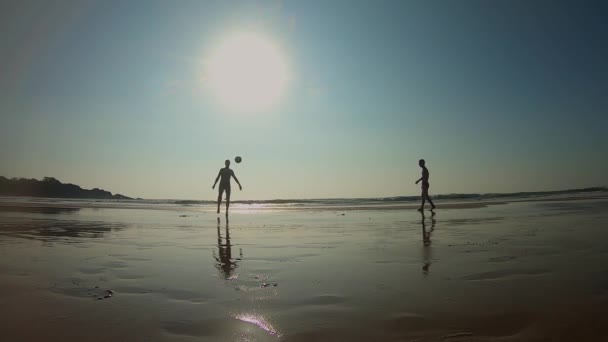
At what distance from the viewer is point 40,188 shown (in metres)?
52.3

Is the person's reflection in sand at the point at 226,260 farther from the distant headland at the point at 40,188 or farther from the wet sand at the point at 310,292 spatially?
the distant headland at the point at 40,188

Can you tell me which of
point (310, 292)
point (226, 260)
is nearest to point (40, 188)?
point (226, 260)

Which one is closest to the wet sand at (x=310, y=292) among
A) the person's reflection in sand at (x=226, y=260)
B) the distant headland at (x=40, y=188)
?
the person's reflection in sand at (x=226, y=260)

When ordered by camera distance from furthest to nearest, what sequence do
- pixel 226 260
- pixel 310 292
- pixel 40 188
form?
pixel 40 188 → pixel 226 260 → pixel 310 292

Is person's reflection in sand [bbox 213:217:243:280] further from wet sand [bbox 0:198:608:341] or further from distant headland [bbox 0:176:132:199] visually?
distant headland [bbox 0:176:132:199]

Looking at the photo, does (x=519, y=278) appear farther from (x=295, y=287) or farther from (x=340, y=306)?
(x=295, y=287)

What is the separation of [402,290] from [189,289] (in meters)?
1.80

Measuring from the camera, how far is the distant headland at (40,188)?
48.5 meters

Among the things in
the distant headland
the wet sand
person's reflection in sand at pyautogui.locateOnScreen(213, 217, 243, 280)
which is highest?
the distant headland

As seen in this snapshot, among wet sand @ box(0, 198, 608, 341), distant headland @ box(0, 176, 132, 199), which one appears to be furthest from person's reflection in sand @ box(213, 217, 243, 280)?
distant headland @ box(0, 176, 132, 199)

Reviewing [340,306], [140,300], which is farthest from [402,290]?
[140,300]

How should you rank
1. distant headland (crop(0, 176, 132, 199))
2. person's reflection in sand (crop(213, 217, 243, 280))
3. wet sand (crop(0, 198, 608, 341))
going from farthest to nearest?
1. distant headland (crop(0, 176, 132, 199))
2. person's reflection in sand (crop(213, 217, 243, 280))
3. wet sand (crop(0, 198, 608, 341))

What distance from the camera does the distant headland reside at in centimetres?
4853

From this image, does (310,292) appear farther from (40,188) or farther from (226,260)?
(40,188)
